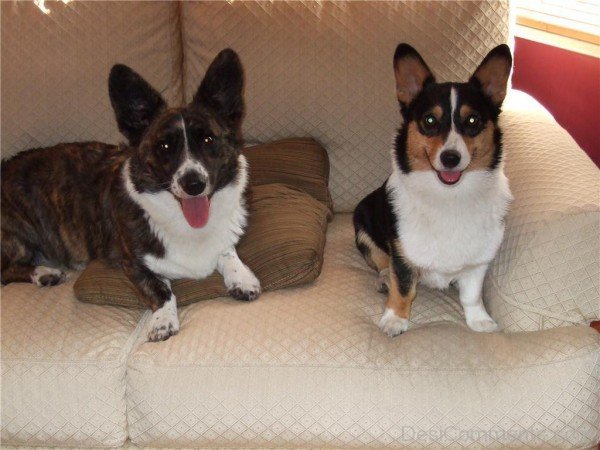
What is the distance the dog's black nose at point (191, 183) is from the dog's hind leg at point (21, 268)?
0.68 metres

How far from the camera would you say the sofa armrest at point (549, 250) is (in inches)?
71.4

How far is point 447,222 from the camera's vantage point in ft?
6.52

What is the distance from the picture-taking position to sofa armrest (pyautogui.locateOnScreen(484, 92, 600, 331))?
1.81 meters

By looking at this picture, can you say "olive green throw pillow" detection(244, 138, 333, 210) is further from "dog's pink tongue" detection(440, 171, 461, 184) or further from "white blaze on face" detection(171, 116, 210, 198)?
"dog's pink tongue" detection(440, 171, 461, 184)

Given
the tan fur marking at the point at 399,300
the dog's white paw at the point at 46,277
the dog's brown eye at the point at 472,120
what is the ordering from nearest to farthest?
1. the dog's brown eye at the point at 472,120
2. the tan fur marking at the point at 399,300
3. the dog's white paw at the point at 46,277

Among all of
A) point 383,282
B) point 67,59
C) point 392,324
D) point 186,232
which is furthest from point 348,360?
point 67,59

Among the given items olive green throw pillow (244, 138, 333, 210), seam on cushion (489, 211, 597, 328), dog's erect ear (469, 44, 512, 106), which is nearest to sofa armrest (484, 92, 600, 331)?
seam on cushion (489, 211, 597, 328)

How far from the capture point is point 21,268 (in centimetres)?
241

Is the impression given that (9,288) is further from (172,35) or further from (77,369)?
(172,35)

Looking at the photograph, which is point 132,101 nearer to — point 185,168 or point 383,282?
point 185,168

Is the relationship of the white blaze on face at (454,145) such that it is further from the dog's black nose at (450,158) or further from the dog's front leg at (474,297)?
the dog's front leg at (474,297)

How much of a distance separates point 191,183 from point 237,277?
0.35 m

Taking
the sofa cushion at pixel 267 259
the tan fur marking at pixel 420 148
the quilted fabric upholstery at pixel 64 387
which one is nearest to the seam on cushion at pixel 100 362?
the quilted fabric upholstery at pixel 64 387

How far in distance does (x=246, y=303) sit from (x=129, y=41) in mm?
1245
